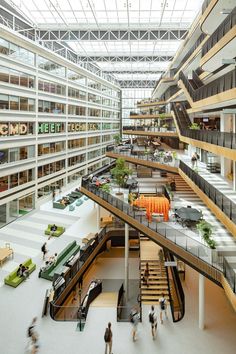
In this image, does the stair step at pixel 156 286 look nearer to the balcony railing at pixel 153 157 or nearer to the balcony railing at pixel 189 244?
the balcony railing at pixel 189 244

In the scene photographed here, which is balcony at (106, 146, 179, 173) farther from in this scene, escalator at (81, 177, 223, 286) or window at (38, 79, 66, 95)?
window at (38, 79, 66, 95)

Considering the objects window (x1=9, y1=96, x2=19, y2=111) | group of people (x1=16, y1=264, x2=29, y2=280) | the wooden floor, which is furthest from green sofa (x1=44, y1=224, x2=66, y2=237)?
window (x1=9, y1=96, x2=19, y2=111)

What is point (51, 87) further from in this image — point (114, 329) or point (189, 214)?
point (114, 329)

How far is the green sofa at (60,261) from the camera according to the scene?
19.1m

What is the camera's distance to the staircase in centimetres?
1852

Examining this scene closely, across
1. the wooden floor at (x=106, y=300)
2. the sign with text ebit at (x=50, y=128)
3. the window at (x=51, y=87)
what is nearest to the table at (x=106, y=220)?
the wooden floor at (x=106, y=300)

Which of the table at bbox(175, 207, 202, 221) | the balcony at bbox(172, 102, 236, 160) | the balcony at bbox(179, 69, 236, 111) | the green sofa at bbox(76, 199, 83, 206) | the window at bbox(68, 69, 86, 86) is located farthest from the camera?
the window at bbox(68, 69, 86, 86)

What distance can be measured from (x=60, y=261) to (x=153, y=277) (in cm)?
615

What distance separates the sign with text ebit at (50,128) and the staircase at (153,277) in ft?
58.5

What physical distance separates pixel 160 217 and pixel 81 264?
602 cm

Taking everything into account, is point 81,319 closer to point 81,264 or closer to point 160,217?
point 81,264

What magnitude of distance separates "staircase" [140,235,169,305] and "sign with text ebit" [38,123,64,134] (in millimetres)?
17828

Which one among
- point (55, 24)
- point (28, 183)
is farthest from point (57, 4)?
point (28, 183)

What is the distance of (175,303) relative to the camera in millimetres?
17188
